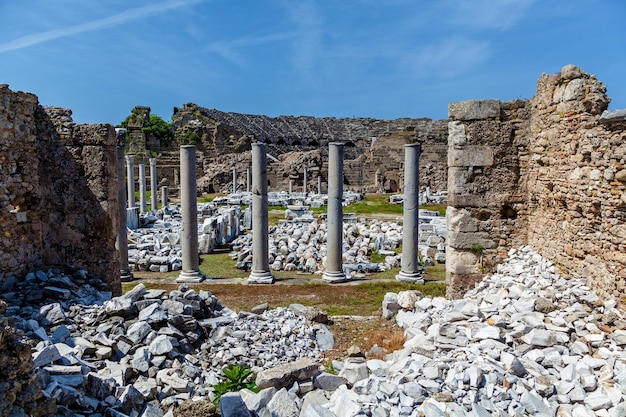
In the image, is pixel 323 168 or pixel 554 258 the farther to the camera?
pixel 323 168

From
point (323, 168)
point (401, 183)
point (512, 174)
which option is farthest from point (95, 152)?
point (401, 183)

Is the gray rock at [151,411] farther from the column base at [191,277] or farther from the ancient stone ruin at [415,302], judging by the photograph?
the column base at [191,277]

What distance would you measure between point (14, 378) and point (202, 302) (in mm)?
4819

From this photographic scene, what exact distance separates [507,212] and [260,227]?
7.17 meters

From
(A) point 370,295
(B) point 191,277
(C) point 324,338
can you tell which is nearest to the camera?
(C) point 324,338

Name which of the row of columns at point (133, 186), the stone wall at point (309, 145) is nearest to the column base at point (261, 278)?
the row of columns at point (133, 186)

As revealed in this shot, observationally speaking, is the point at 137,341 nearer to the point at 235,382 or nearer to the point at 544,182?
the point at 235,382

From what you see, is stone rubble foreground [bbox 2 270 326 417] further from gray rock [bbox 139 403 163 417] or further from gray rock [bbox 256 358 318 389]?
gray rock [bbox 256 358 318 389]

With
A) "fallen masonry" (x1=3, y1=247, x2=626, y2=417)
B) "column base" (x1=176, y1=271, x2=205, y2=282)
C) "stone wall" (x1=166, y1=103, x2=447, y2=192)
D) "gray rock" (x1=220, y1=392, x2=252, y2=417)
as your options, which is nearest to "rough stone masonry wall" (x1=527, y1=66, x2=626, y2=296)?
"fallen masonry" (x1=3, y1=247, x2=626, y2=417)

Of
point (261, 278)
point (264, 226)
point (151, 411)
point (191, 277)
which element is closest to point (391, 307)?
point (261, 278)

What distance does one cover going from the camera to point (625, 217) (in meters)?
5.81

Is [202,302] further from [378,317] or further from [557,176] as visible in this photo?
[557,176]

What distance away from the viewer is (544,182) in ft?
26.6

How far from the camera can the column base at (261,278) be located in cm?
1336
